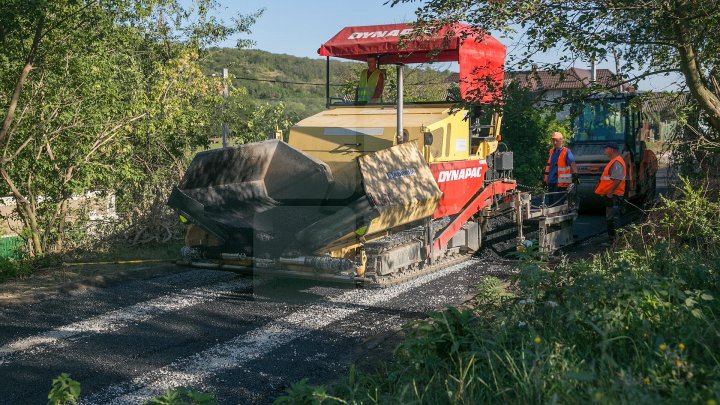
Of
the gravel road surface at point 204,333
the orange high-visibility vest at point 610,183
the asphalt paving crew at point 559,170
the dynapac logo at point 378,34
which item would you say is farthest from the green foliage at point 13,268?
the orange high-visibility vest at point 610,183

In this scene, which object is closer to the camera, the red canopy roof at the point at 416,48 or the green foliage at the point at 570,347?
the green foliage at the point at 570,347

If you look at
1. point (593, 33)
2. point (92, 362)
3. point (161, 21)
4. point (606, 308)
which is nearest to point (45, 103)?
point (161, 21)

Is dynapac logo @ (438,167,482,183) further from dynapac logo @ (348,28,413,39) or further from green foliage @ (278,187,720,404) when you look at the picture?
green foliage @ (278,187,720,404)

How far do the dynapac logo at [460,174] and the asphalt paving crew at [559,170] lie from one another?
2.08 m

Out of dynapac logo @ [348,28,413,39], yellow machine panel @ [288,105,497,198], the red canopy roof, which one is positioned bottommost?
yellow machine panel @ [288,105,497,198]

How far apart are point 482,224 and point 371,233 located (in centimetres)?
315

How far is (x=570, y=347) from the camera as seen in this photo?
450 cm

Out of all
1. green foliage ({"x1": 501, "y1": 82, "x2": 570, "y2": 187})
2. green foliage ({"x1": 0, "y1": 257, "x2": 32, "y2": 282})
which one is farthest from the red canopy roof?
green foliage ({"x1": 501, "y1": 82, "x2": 570, "y2": 187})

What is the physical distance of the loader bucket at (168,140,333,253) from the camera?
7.76 metres

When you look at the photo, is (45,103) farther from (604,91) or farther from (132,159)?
(604,91)

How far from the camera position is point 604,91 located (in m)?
7.23

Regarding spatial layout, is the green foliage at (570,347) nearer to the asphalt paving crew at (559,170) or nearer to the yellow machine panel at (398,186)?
the yellow machine panel at (398,186)

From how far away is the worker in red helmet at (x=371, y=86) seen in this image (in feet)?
33.0

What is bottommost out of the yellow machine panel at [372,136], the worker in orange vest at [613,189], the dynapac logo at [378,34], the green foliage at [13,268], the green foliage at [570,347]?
the green foliage at [13,268]
